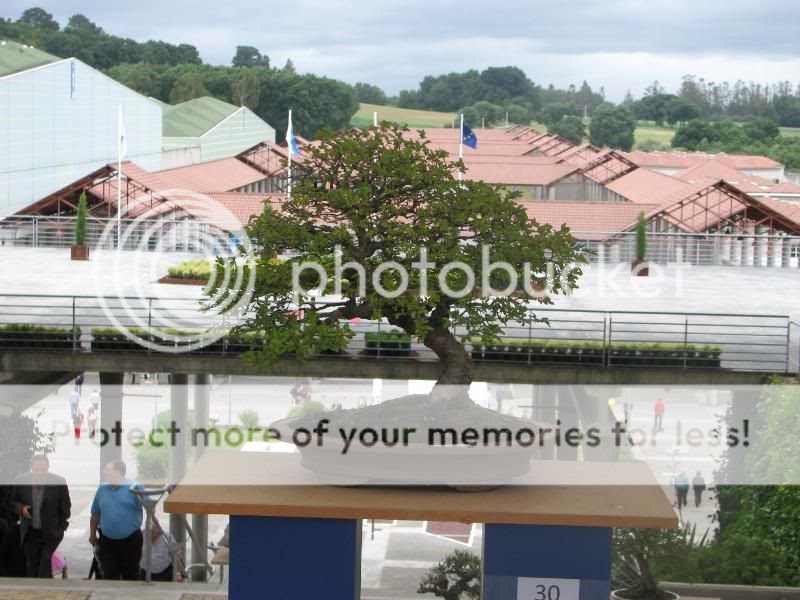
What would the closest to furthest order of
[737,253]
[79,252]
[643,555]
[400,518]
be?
1. [400,518]
2. [643,555]
3. [79,252]
4. [737,253]

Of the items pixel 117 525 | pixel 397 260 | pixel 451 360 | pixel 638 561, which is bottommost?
pixel 638 561

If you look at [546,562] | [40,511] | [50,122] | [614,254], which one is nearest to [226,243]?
[614,254]

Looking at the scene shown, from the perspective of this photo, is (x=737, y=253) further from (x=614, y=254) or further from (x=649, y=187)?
(x=649, y=187)

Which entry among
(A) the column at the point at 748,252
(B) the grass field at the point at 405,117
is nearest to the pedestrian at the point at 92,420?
(A) the column at the point at 748,252

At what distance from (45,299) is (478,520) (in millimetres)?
15100

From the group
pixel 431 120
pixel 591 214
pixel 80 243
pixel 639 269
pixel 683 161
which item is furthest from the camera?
pixel 431 120

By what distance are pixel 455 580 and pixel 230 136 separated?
78.2 m

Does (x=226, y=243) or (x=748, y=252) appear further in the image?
(x=748, y=252)

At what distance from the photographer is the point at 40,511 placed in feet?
32.7

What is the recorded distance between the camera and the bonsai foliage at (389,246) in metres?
7.86

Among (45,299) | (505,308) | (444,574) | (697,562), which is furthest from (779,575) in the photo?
(45,299)

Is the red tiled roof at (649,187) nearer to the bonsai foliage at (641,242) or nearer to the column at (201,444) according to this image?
the bonsai foliage at (641,242)

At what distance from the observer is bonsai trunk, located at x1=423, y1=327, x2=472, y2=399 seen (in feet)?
26.7

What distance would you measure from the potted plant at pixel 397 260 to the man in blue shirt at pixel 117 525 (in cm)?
209
